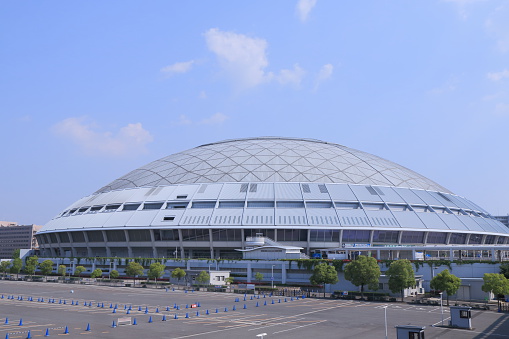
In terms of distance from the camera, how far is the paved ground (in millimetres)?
30250

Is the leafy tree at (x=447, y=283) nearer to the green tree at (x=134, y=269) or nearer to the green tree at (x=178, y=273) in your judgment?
the green tree at (x=178, y=273)

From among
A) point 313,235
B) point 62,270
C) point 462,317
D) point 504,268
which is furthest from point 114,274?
point 504,268

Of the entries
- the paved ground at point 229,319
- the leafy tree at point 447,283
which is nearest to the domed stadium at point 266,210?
the leafy tree at point 447,283

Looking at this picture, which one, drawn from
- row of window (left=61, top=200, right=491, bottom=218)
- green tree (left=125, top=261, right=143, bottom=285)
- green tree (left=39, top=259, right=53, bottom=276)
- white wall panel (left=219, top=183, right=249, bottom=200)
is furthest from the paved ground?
green tree (left=39, top=259, right=53, bottom=276)

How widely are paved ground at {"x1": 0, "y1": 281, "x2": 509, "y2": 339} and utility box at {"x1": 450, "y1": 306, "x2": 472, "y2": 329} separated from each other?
100 centimetres

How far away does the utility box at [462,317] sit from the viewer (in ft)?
112

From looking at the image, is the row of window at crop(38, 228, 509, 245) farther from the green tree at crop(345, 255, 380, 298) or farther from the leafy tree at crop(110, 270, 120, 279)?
the green tree at crop(345, 255, 380, 298)

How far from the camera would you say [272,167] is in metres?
95.6

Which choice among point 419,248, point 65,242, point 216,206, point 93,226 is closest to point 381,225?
point 419,248

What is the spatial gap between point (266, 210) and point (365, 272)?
1096 inches

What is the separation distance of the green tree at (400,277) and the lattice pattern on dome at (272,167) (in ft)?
123

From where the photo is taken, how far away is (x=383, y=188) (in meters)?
92.0

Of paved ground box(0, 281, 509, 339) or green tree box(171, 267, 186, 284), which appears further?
green tree box(171, 267, 186, 284)

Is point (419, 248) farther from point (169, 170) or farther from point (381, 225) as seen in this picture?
point (169, 170)
